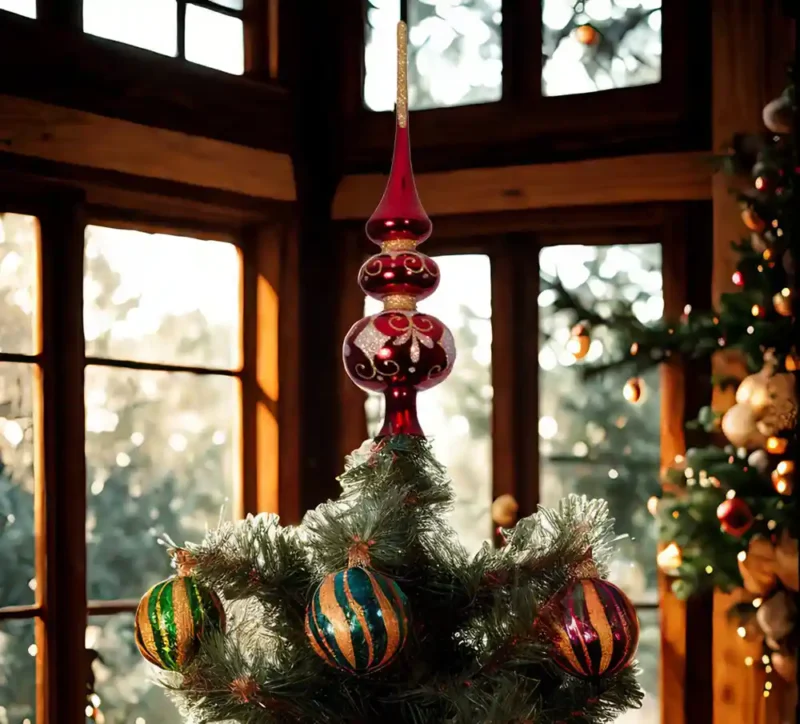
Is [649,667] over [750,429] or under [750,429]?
under

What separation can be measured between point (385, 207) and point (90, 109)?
52.5 inches

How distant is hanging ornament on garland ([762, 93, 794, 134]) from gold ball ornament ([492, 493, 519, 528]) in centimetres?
111

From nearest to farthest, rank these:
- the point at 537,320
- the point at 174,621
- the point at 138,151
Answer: the point at 174,621, the point at 138,151, the point at 537,320

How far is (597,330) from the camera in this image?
2.83 m

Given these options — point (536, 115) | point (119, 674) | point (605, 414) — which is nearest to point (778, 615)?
point (605, 414)

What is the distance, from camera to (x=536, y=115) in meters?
2.87

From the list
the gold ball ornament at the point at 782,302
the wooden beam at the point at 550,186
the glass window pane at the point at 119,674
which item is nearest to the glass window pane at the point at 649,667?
the gold ball ornament at the point at 782,302

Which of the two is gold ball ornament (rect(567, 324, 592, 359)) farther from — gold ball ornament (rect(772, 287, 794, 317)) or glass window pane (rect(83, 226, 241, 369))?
glass window pane (rect(83, 226, 241, 369))

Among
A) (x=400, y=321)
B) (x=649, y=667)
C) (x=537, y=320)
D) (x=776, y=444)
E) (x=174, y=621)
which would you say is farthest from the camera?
(x=537, y=320)

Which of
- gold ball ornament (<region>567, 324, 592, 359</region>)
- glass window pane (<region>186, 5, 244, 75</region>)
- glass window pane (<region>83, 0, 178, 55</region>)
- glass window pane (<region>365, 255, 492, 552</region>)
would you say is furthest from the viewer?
glass window pane (<region>365, 255, 492, 552</region>)

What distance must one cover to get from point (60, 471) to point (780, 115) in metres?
1.70

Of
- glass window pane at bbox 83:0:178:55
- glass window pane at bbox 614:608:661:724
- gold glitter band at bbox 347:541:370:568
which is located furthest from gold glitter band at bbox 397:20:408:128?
glass window pane at bbox 614:608:661:724

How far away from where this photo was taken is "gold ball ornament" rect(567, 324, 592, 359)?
265 cm

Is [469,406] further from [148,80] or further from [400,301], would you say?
[400,301]
